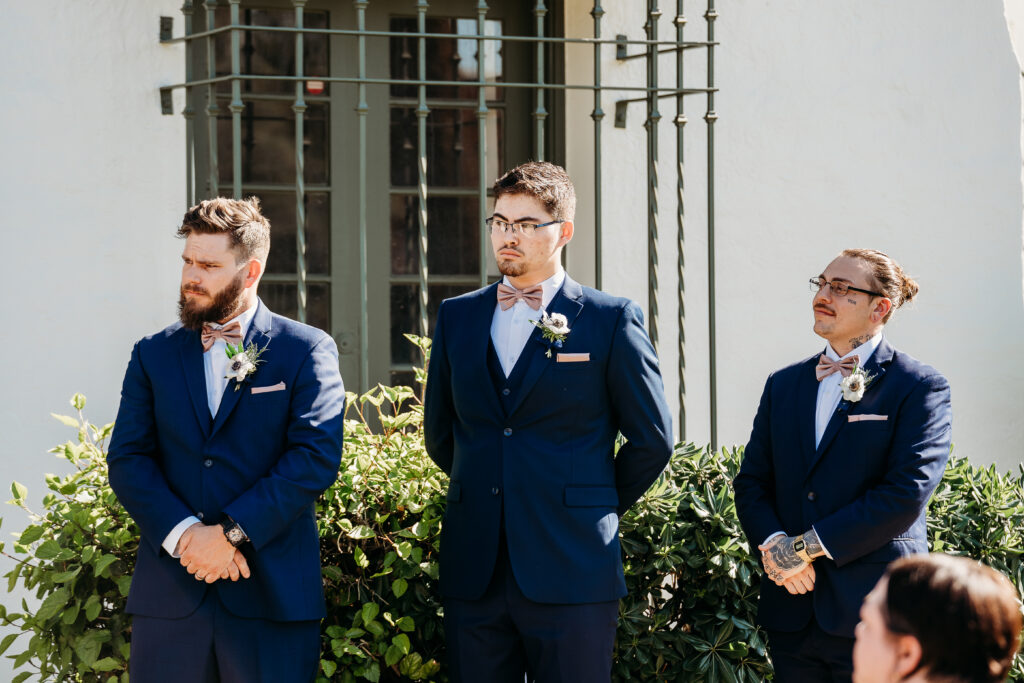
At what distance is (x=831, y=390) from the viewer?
3893 millimetres

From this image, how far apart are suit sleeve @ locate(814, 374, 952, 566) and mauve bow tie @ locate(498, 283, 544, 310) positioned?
113 centimetres

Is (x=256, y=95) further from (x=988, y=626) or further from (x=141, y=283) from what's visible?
(x=988, y=626)

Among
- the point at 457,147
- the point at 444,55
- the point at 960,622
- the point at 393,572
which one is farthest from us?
the point at 457,147

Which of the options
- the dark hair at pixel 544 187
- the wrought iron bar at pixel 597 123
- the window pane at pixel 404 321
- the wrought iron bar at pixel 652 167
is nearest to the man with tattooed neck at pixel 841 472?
the dark hair at pixel 544 187

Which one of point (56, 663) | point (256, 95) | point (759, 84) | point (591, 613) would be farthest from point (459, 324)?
point (759, 84)

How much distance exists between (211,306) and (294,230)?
97.4 inches

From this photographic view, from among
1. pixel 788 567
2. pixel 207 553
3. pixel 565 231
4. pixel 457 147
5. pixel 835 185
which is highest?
pixel 457 147

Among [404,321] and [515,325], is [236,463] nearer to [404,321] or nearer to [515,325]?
[515,325]

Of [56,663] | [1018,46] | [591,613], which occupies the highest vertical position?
[1018,46]

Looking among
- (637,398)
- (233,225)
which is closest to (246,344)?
(233,225)

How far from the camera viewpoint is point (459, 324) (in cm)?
382

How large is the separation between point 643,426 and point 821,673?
0.97m

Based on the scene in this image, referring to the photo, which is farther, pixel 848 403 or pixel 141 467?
pixel 848 403

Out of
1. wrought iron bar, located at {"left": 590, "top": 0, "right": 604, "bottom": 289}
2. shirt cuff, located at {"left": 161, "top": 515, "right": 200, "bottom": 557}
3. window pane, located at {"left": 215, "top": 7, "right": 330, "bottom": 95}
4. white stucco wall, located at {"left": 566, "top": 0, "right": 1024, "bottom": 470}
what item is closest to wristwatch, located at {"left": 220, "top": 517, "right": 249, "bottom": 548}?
shirt cuff, located at {"left": 161, "top": 515, "right": 200, "bottom": 557}
